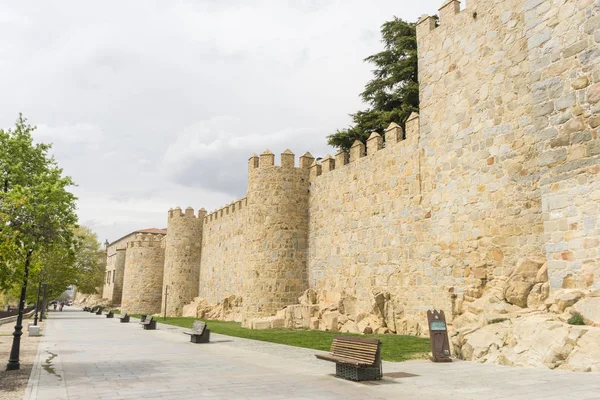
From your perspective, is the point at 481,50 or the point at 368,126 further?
the point at 368,126

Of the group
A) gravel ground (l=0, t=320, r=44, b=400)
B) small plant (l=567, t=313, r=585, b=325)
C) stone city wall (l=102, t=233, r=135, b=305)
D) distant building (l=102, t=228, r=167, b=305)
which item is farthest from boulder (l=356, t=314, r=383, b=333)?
stone city wall (l=102, t=233, r=135, b=305)

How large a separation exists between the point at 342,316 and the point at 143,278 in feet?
94.6

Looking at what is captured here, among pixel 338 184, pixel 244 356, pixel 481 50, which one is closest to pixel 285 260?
pixel 338 184

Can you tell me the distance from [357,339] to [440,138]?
8.28 meters

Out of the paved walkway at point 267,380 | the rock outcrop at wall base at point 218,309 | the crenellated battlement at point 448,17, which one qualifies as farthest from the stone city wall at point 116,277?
the crenellated battlement at point 448,17

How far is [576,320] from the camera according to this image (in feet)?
28.1

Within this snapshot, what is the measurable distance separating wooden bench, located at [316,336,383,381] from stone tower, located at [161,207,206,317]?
29.4m

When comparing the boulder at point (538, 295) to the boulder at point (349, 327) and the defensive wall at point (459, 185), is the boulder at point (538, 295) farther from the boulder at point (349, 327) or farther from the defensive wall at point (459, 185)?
the boulder at point (349, 327)

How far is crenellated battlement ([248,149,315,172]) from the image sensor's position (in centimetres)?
2261

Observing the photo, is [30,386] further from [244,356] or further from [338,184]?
[338,184]

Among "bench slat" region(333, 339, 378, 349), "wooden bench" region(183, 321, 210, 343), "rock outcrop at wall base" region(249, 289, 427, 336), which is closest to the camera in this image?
"bench slat" region(333, 339, 378, 349)

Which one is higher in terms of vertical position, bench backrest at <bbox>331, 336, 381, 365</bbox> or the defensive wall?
the defensive wall

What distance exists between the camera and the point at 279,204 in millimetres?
22156

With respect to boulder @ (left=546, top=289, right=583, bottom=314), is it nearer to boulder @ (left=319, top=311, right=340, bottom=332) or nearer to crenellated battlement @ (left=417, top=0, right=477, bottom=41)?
crenellated battlement @ (left=417, top=0, right=477, bottom=41)
